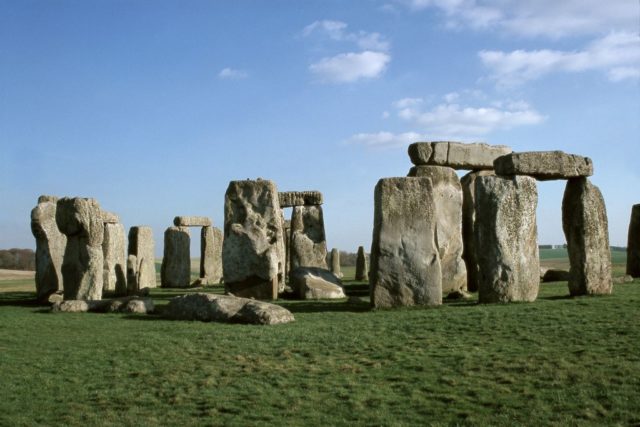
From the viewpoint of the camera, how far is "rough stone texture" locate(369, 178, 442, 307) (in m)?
12.3

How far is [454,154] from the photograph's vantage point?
1884cm

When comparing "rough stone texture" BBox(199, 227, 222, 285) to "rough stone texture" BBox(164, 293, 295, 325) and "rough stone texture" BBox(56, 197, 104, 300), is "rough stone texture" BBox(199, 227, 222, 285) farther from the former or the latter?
"rough stone texture" BBox(164, 293, 295, 325)

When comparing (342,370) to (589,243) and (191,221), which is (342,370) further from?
(191,221)

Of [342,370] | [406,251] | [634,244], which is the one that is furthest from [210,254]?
[342,370]

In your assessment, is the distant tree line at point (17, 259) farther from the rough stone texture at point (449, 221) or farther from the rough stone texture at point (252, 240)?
the rough stone texture at point (449, 221)

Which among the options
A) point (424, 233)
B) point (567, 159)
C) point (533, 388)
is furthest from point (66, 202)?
point (533, 388)

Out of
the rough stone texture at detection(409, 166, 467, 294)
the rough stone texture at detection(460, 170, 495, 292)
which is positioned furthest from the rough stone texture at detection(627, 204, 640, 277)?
the rough stone texture at detection(409, 166, 467, 294)

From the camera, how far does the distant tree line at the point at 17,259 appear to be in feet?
139

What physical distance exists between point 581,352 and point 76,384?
5.64 m

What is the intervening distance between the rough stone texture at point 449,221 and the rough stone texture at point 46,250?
9217 millimetres

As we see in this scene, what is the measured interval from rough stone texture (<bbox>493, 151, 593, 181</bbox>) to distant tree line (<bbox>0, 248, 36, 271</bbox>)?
3565 cm

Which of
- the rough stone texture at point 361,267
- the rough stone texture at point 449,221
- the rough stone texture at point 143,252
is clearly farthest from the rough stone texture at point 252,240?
the rough stone texture at point 361,267

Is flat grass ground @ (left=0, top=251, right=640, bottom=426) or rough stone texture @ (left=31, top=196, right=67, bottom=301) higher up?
rough stone texture @ (left=31, top=196, right=67, bottom=301)

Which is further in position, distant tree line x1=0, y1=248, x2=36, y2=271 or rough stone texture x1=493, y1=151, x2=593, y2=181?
distant tree line x1=0, y1=248, x2=36, y2=271
